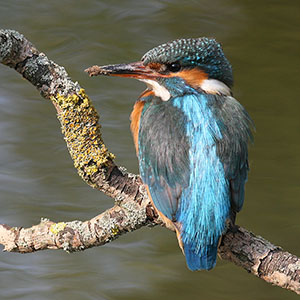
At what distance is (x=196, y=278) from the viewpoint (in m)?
3.78

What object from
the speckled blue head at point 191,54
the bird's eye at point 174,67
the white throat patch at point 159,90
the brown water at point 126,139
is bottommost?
the brown water at point 126,139

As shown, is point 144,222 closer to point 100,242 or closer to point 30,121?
point 100,242

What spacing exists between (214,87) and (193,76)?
92 millimetres

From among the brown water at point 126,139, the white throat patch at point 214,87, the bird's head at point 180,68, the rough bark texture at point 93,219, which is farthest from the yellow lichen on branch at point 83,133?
the brown water at point 126,139

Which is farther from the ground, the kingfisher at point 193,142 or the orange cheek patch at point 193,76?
the orange cheek patch at point 193,76

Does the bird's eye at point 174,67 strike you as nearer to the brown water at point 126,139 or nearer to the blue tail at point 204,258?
the blue tail at point 204,258

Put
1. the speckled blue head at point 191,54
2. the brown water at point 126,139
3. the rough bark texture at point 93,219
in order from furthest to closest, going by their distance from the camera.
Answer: the brown water at point 126,139 < the speckled blue head at point 191,54 < the rough bark texture at point 93,219

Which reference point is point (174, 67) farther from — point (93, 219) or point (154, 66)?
point (93, 219)

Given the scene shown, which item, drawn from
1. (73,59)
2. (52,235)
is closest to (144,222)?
(52,235)

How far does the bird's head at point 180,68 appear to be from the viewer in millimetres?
2258

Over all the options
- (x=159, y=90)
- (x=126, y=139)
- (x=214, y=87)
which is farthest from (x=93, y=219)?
(x=126, y=139)

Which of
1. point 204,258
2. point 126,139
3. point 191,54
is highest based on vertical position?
point 191,54

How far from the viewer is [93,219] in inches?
86.1

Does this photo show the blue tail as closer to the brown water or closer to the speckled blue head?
the speckled blue head
